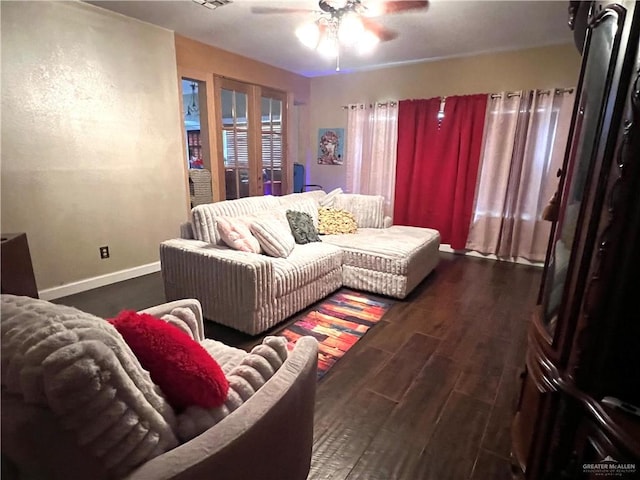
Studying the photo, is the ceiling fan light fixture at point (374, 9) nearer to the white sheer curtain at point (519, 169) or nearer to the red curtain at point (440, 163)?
the red curtain at point (440, 163)

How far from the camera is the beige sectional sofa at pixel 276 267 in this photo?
229 centimetres

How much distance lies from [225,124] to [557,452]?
436 centimetres

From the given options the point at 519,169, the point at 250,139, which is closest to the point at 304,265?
the point at 250,139

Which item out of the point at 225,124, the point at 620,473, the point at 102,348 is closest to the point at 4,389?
the point at 102,348

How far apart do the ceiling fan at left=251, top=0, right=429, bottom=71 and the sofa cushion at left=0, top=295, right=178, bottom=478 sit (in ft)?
8.64

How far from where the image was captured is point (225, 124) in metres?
4.29

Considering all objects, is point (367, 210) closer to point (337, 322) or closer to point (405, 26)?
point (337, 322)

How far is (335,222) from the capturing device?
12.1 feet

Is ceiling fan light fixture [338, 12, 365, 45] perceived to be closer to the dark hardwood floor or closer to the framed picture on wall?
the dark hardwood floor

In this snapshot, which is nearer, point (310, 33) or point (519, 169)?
point (310, 33)

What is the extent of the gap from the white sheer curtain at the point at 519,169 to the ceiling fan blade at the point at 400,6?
1837 millimetres

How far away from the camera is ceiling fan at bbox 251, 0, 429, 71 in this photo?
2564 mm

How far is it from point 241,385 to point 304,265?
1716 millimetres

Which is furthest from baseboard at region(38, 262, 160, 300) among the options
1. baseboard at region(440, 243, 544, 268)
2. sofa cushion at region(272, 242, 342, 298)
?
baseboard at region(440, 243, 544, 268)
